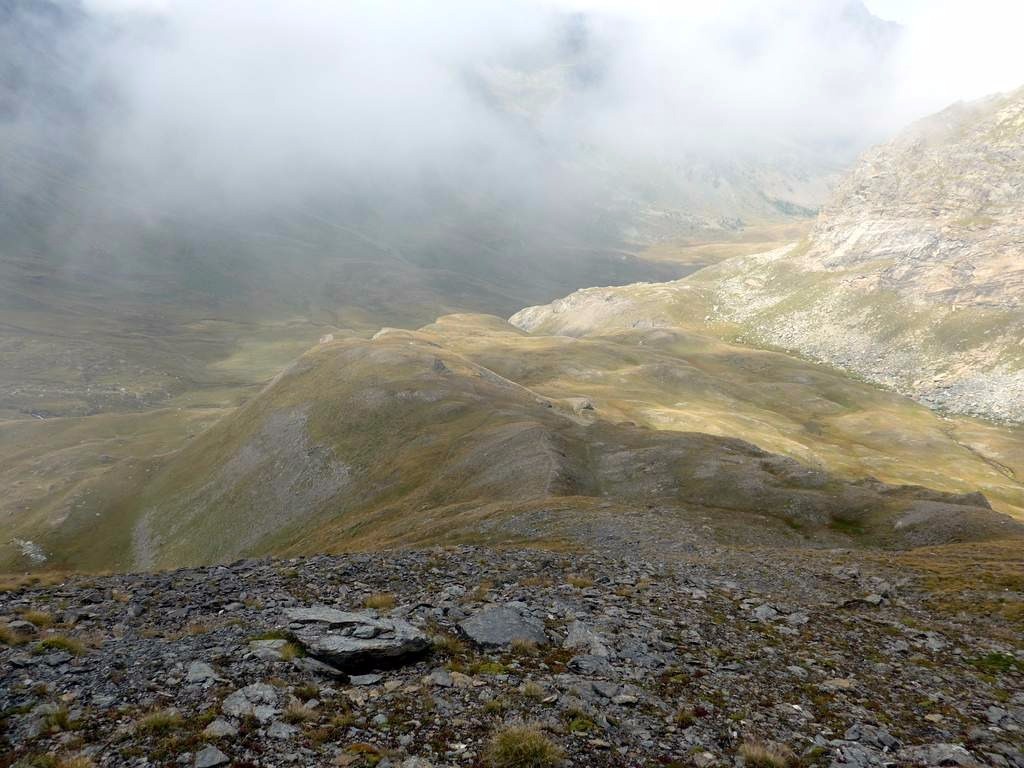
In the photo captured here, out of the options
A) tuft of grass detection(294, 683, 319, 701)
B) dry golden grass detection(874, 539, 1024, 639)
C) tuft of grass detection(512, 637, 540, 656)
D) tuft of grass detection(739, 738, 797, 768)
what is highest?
tuft of grass detection(294, 683, 319, 701)

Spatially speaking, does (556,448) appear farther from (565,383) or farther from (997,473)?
(997,473)

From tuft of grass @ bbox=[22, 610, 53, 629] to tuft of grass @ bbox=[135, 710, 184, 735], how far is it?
9.13 meters

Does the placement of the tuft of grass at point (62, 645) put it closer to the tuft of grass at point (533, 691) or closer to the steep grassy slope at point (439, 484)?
the tuft of grass at point (533, 691)

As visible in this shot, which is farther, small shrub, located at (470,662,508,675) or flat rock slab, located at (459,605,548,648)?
flat rock slab, located at (459,605,548,648)

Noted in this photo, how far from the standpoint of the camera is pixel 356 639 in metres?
15.7

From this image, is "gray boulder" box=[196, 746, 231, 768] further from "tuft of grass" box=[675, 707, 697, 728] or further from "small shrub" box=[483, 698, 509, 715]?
"tuft of grass" box=[675, 707, 697, 728]

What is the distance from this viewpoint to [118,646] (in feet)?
54.0

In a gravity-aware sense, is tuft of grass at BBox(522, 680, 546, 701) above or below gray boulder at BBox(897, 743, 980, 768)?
above

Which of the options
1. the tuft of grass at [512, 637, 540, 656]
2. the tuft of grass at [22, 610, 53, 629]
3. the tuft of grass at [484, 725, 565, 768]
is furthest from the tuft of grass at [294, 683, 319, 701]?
the tuft of grass at [22, 610, 53, 629]

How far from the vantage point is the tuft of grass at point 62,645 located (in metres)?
15.8

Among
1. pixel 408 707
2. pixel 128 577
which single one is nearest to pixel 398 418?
pixel 128 577

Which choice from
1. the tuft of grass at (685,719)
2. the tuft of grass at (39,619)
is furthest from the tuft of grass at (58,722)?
the tuft of grass at (685,719)

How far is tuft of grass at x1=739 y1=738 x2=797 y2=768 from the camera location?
11.9m

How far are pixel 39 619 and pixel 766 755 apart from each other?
2110 centimetres
